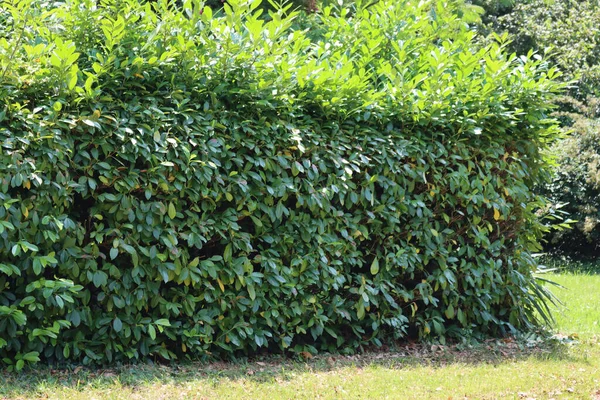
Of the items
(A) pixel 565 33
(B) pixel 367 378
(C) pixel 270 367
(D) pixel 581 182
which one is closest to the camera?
(B) pixel 367 378

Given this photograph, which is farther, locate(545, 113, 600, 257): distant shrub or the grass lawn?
locate(545, 113, 600, 257): distant shrub

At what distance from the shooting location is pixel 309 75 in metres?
5.79

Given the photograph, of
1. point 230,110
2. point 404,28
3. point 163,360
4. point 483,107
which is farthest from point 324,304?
point 404,28

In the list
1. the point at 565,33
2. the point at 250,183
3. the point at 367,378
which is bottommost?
the point at 367,378

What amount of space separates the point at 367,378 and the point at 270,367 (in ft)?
2.64

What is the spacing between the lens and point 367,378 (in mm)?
5297

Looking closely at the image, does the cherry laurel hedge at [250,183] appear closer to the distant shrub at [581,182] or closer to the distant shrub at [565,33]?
the distant shrub at [581,182]

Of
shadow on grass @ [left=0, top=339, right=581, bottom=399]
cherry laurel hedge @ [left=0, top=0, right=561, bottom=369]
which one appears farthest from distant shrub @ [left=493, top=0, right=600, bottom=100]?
shadow on grass @ [left=0, top=339, right=581, bottom=399]

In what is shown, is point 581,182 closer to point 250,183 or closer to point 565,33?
point 565,33

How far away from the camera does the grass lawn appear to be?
4.73 m

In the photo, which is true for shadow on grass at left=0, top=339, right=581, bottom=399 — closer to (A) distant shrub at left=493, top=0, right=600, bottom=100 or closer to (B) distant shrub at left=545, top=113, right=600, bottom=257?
(B) distant shrub at left=545, top=113, right=600, bottom=257

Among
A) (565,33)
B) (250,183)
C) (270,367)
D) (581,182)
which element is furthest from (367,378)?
(565,33)

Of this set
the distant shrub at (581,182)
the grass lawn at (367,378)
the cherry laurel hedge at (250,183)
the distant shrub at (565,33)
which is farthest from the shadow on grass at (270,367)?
the distant shrub at (565,33)

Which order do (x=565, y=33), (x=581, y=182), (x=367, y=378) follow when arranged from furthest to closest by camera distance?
(x=565, y=33)
(x=581, y=182)
(x=367, y=378)
